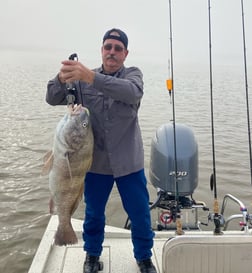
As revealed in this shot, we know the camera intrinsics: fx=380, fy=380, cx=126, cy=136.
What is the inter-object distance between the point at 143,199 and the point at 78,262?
96 cm

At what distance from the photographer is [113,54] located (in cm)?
313

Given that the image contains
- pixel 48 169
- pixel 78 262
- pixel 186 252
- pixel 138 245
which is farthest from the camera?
pixel 78 262

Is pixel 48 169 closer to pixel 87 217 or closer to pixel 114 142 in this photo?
pixel 114 142

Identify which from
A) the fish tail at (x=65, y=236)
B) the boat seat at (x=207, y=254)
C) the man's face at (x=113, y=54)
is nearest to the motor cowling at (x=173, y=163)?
the boat seat at (x=207, y=254)

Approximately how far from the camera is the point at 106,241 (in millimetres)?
4008

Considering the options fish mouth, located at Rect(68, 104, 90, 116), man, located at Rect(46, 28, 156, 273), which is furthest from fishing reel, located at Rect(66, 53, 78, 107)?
man, located at Rect(46, 28, 156, 273)

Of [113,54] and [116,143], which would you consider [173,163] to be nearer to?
[116,143]

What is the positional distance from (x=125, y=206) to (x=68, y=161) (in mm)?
871

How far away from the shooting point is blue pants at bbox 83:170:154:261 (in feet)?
10.6

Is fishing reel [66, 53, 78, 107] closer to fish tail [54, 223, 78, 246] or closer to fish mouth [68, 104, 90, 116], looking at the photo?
fish mouth [68, 104, 90, 116]

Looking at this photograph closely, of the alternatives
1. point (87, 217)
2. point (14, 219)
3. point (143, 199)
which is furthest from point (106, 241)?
point (14, 219)

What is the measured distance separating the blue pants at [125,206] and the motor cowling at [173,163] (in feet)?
3.57

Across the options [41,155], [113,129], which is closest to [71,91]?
[113,129]

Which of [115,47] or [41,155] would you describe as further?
[41,155]
